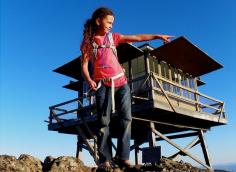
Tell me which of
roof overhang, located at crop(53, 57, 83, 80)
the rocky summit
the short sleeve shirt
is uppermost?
roof overhang, located at crop(53, 57, 83, 80)

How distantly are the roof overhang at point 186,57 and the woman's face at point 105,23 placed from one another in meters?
8.85

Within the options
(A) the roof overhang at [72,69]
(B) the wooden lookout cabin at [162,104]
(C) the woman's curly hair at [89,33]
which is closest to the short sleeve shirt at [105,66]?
(C) the woman's curly hair at [89,33]

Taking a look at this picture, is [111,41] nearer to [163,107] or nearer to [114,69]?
[114,69]

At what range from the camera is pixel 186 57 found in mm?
15055

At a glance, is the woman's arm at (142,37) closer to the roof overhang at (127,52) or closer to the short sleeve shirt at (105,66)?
the short sleeve shirt at (105,66)

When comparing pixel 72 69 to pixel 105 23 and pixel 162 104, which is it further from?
pixel 105 23

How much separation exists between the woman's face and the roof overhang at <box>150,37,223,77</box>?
29.0ft

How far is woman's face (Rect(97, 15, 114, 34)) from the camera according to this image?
169 inches

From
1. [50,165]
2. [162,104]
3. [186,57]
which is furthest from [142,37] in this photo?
[186,57]

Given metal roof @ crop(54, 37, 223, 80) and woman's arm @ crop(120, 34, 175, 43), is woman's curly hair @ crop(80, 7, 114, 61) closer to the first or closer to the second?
woman's arm @ crop(120, 34, 175, 43)

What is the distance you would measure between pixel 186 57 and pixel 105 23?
447 inches

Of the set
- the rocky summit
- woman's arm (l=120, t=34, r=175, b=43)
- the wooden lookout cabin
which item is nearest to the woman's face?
woman's arm (l=120, t=34, r=175, b=43)

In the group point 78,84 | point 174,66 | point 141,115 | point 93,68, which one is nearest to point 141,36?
point 93,68

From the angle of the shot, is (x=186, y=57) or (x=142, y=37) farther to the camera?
(x=186, y=57)
